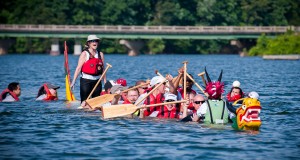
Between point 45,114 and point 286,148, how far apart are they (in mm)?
9332

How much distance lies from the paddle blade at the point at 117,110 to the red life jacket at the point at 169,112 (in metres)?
0.79

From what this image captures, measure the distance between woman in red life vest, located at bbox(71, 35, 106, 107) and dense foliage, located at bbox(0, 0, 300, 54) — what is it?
111 m

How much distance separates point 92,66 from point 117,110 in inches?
70.0

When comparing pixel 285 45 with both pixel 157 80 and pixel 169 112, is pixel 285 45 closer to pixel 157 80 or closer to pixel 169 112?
pixel 157 80

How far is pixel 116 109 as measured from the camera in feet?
82.4

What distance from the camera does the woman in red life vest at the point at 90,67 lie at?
26047mm

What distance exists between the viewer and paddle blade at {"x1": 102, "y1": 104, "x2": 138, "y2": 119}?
24797 millimetres

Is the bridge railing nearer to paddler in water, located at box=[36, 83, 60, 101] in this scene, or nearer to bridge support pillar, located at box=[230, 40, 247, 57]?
bridge support pillar, located at box=[230, 40, 247, 57]

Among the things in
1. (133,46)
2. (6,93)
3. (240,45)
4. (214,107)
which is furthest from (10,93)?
(133,46)

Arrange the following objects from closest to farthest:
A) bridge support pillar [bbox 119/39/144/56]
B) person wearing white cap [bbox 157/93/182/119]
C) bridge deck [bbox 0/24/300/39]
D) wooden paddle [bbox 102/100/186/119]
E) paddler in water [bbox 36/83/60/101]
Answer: wooden paddle [bbox 102/100/186/119] → person wearing white cap [bbox 157/93/182/119] → paddler in water [bbox 36/83/60/101] → bridge deck [bbox 0/24/300/39] → bridge support pillar [bbox 119/39/144/56]

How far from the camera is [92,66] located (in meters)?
26.2

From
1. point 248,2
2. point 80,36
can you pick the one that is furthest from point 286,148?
point 248,2

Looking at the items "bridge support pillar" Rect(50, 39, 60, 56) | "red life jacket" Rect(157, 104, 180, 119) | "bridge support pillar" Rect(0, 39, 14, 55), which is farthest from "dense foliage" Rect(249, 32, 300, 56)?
"red life jacket" Rect(157, 104, 180, 119)

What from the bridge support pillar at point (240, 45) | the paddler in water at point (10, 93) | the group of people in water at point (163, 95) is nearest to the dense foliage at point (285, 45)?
the bridge support pillar at point (240, 45)
